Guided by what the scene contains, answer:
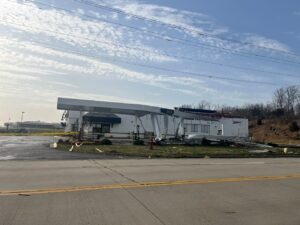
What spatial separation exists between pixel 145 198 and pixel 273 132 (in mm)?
83780

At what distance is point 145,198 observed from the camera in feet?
32.0

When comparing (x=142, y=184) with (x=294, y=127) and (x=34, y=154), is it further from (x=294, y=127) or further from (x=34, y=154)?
(x=294, y=127)

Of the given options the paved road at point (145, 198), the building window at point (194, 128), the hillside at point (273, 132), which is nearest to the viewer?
the paved road at point (145, 198)

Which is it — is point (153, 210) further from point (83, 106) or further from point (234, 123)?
point (234, 123)

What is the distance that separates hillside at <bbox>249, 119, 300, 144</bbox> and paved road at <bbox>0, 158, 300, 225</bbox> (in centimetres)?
6746

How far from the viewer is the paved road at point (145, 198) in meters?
7.77

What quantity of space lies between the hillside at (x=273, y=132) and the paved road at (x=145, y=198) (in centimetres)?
6746

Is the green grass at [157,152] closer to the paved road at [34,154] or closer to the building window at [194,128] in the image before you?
the paved road at [34,154]

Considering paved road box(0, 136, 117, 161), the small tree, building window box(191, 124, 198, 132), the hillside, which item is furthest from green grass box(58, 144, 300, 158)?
the small tree

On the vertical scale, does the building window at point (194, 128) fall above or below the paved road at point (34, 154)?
above

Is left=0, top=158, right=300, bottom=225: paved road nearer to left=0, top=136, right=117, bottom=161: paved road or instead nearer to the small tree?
left=0, top=136, right=117, bottom=161: paved road

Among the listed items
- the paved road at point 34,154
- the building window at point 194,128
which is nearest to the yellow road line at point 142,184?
the paved road at point 34,154

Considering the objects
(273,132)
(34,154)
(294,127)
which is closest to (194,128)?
(273,132)

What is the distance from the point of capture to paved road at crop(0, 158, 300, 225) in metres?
7.77
